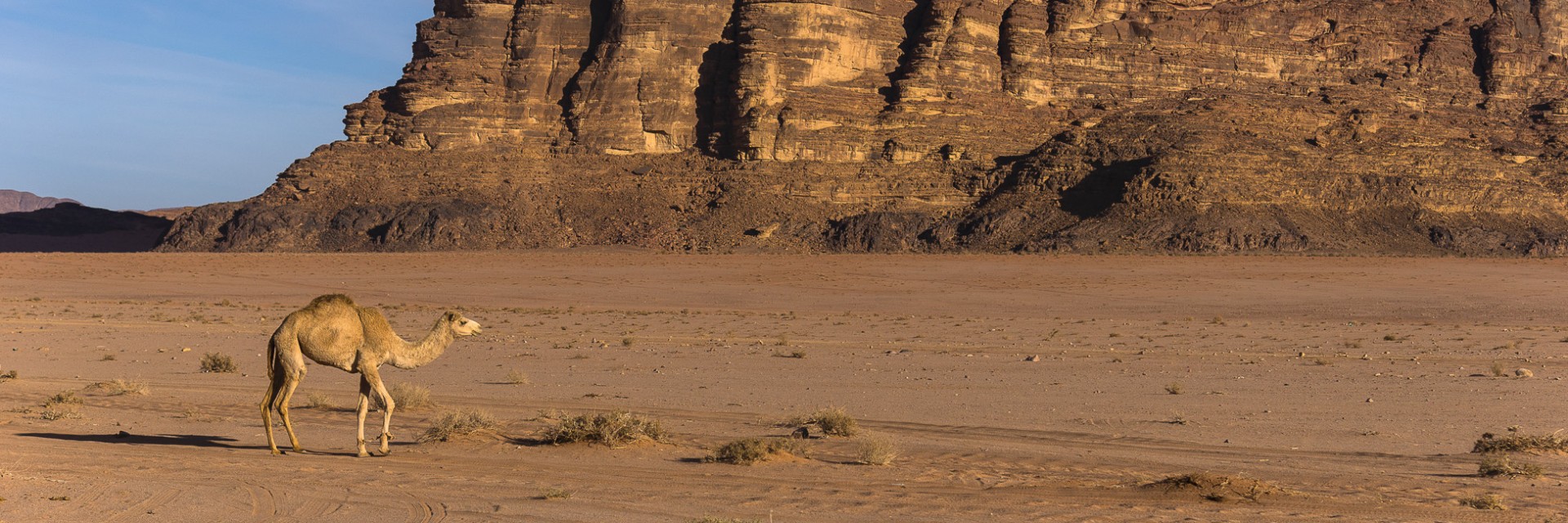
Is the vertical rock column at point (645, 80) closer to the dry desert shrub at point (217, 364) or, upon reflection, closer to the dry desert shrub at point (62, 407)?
the dry desert shrub at point (217, 364)

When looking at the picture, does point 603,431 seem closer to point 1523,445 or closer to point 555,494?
point 555,494

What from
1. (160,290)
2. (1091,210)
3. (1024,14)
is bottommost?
(160,290)

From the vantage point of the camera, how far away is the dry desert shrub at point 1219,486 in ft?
32.6

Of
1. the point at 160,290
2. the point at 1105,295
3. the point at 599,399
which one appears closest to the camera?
the point at 599,399

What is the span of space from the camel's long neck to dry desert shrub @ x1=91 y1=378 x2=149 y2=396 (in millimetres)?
6599

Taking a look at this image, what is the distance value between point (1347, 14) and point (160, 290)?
8519 centimetres

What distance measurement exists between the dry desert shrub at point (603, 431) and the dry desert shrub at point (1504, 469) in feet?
23.0

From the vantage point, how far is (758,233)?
261 feet

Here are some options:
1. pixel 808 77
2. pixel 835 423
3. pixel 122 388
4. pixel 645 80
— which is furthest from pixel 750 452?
pixel 645 80

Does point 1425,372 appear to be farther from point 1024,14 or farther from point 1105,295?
point 1024,14

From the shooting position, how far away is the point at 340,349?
11.3 m

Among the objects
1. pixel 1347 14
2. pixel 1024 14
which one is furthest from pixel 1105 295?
pixel 1347 14

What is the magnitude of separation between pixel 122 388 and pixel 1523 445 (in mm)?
15161

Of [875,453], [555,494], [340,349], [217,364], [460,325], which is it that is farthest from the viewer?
[217,364]
